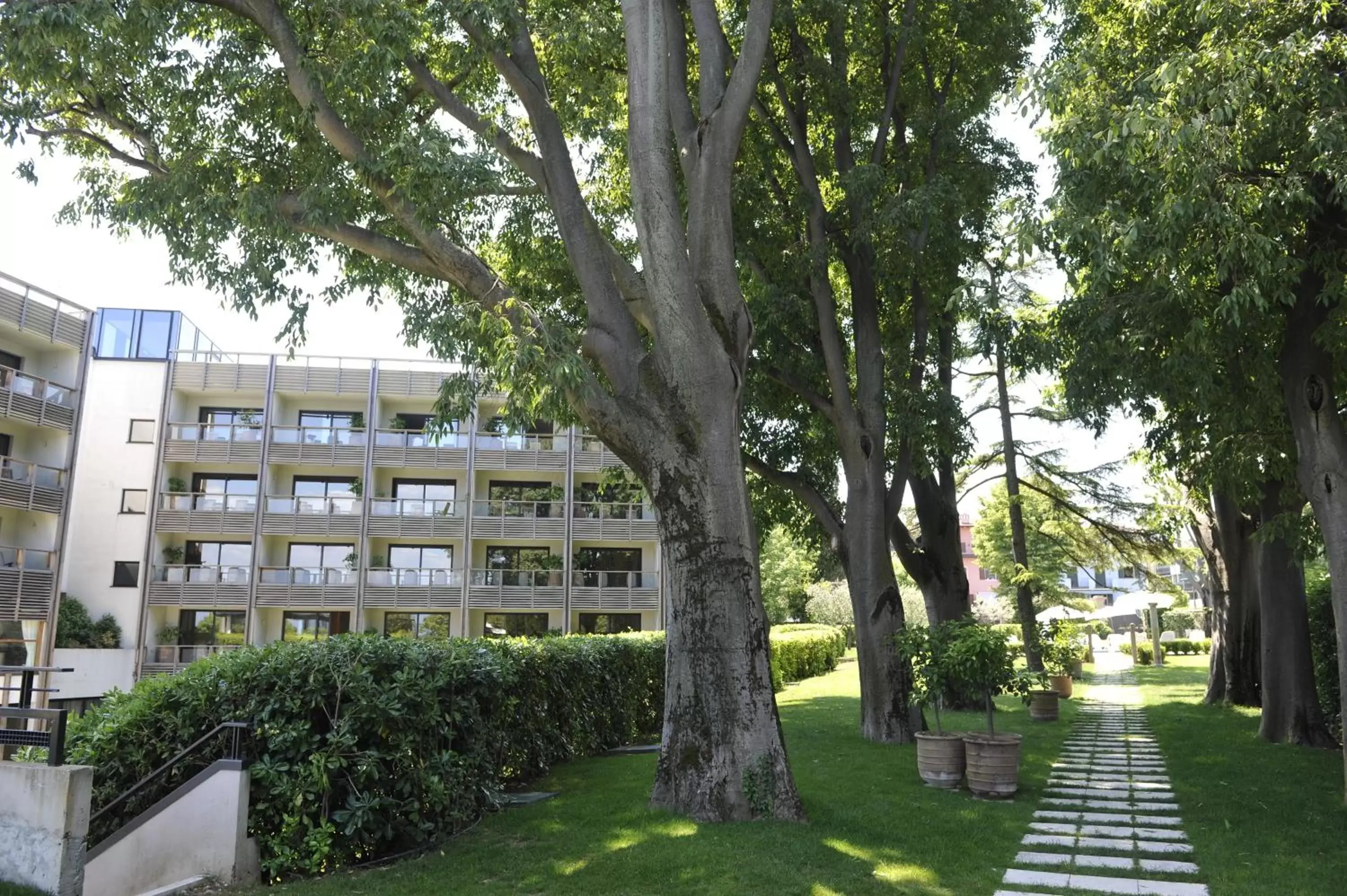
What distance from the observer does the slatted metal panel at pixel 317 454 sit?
109 ft

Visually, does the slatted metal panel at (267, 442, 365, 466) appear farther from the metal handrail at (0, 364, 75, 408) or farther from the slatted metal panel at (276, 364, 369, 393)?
the metal handrail at (0, 364, 75, 408)

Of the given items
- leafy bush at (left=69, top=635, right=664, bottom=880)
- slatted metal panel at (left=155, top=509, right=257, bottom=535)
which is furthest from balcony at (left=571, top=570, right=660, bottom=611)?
leafy bush at (left=69, top=635, right=664, bottom=880)

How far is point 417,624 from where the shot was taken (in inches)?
1325

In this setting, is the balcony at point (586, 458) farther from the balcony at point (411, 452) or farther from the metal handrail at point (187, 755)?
the metal handrail at point (187, 755)

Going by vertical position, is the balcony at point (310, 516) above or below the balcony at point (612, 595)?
above

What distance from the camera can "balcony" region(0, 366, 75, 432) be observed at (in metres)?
22.7

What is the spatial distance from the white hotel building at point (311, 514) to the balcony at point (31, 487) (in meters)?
7.50

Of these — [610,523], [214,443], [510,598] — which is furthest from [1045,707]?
[214,443]

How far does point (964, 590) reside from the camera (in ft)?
54.6

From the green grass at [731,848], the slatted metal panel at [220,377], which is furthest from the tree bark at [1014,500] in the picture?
the slatted metal panel at [220,377]

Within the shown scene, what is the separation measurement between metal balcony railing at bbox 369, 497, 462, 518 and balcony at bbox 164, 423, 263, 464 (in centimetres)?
440

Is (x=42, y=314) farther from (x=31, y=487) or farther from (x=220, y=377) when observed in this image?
(x=220, y=377)

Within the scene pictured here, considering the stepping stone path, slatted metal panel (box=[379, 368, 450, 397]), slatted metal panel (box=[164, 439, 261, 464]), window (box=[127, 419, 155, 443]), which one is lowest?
the stepping stone path

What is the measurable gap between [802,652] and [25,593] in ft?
67.0
